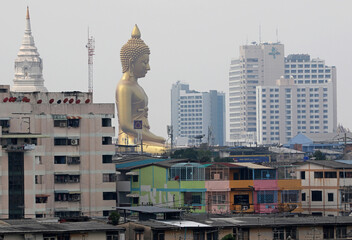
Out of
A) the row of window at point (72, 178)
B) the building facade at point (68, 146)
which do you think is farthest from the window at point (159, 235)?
the row of window at point (72, 178)

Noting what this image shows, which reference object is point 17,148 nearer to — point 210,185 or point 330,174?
point 210,185

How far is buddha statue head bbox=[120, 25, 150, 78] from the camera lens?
7411 inches

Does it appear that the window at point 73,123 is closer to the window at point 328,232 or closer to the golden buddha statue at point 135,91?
the window at point 328,232

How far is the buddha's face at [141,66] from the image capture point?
187875 mm

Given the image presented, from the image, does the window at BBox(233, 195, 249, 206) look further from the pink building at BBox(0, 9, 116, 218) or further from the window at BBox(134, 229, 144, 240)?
the window at BBox(134, 229, 144, 240)

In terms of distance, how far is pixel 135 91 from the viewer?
187625 mm

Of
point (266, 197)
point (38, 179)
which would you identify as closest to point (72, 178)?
point (38, 179)

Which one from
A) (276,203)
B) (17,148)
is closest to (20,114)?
(17,148)

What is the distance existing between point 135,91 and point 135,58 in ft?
19.1

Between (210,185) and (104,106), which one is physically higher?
(104,106)

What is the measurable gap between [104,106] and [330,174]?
63.7ft

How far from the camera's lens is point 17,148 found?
262ft

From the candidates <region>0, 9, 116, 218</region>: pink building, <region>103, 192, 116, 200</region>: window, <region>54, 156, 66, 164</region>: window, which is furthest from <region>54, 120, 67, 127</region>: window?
<region>103, 192, 116, 200</region>: window

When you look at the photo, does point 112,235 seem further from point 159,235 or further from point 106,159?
point 106,159
